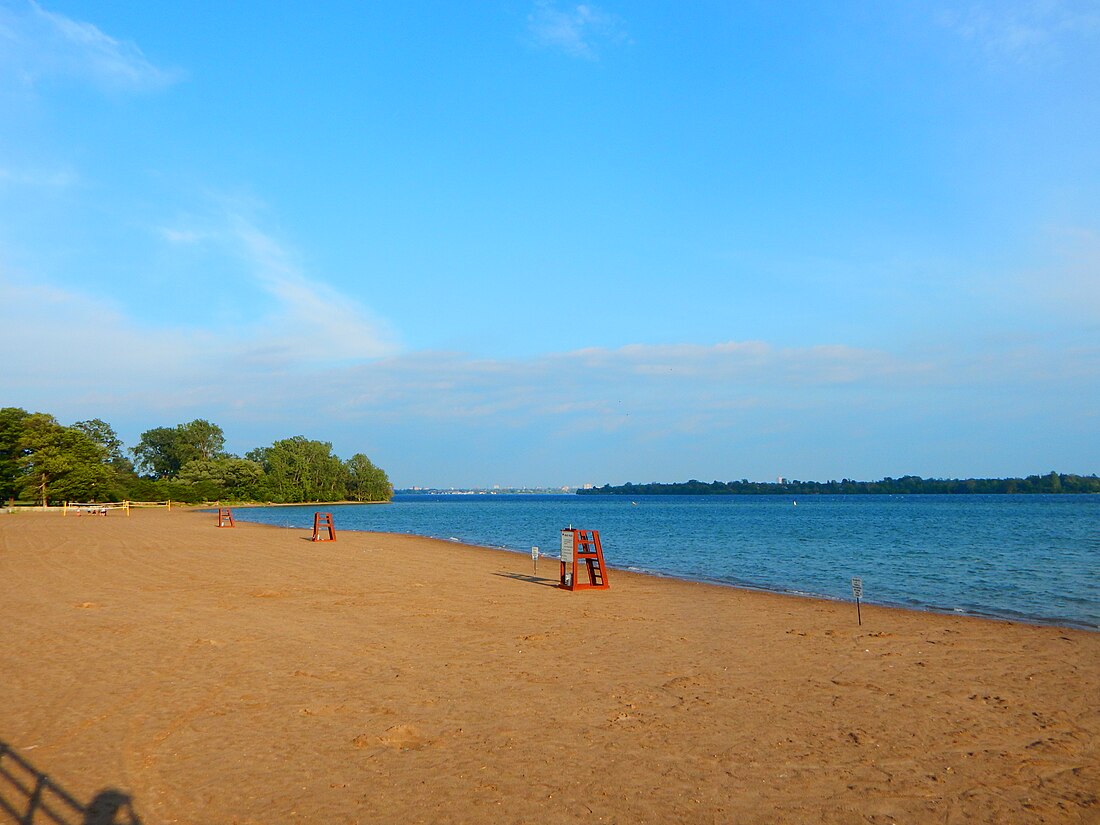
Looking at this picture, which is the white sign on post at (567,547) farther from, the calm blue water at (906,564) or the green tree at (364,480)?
the green tree at (364,480)

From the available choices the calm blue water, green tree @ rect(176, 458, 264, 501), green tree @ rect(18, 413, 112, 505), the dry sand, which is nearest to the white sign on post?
the dry sand

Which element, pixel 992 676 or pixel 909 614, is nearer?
pixel 992 676

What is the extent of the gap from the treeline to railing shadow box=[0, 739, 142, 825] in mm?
78095

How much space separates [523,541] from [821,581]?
2294cm

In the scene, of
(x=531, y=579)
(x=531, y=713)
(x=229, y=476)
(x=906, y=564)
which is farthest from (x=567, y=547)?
(x=229, y=476)

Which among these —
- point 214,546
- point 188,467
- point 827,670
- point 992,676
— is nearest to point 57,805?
point 827,670

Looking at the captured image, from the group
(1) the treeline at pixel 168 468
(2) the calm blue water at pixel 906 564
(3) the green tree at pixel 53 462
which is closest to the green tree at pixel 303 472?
(1) the treeline at pixel 168 468

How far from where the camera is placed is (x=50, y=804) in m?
5.57

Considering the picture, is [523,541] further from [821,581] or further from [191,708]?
[191,708]

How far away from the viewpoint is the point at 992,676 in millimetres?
10383

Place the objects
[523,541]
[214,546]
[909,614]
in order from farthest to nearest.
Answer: [523,541]
[214,546]
[909,614]

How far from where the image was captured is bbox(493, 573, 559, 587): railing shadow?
2098 centimetres

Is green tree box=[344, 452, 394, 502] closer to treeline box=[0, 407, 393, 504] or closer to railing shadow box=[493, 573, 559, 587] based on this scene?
treeline box=[0, 407, 393, 504]

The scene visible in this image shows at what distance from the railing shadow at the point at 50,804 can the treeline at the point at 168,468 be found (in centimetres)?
7810
